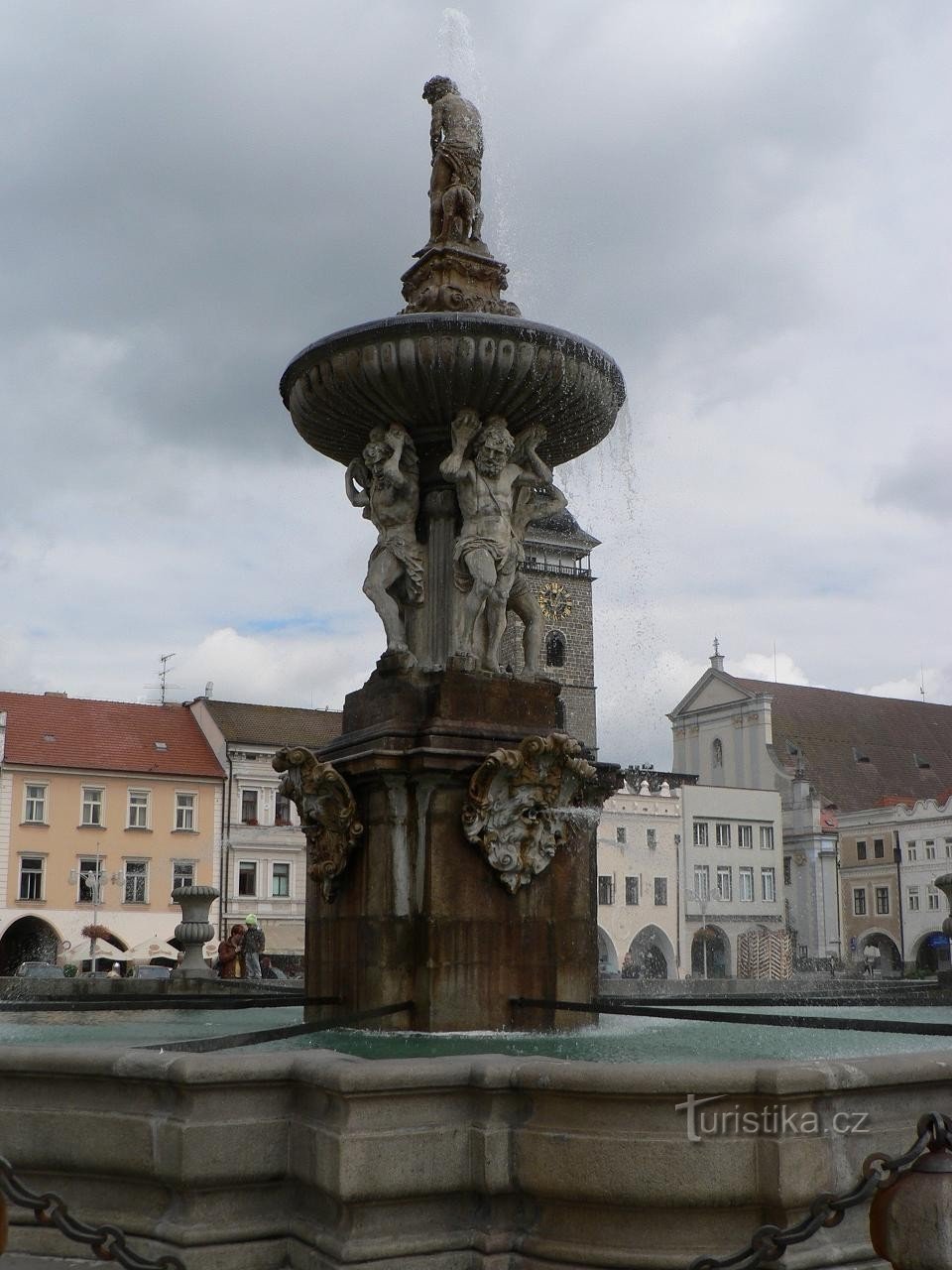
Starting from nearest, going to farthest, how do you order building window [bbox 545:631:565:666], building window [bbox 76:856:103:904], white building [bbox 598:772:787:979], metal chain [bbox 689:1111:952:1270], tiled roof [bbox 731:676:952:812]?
metal chain [bbox 689:1111:952:1270] < building window [bbox 76:856:103:904] < white building [bbox 598:772:787:979] < tiled roof [bbox 731:676:952:812] < building window [bbox 545:631:565:666]

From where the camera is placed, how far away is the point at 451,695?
24.5 ft

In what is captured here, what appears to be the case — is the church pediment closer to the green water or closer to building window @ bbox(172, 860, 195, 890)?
building window @ bbox(172, 860, 195, 890)

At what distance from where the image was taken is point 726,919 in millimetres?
54438

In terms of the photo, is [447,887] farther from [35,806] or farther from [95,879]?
[35,806]

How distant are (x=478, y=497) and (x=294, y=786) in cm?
195

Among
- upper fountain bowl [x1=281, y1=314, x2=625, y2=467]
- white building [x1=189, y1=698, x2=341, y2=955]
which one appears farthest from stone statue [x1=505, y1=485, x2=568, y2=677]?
white building [x1=189, y1=698, x2=341, y2=955]

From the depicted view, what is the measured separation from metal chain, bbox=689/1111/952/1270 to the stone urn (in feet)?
34.8

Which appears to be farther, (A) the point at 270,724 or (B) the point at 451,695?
(A) the point at 270,724

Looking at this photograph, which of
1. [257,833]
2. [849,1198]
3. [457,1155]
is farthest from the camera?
[257,833]

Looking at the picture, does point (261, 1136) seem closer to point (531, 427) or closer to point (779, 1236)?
point (779, 1236)

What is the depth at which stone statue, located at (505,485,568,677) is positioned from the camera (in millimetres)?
8180

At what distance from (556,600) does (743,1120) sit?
63809 millimetres

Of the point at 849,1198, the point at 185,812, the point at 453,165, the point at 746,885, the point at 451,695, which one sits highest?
the point at 453,165

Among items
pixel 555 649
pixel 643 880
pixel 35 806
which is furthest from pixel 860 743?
pixel 35 806
